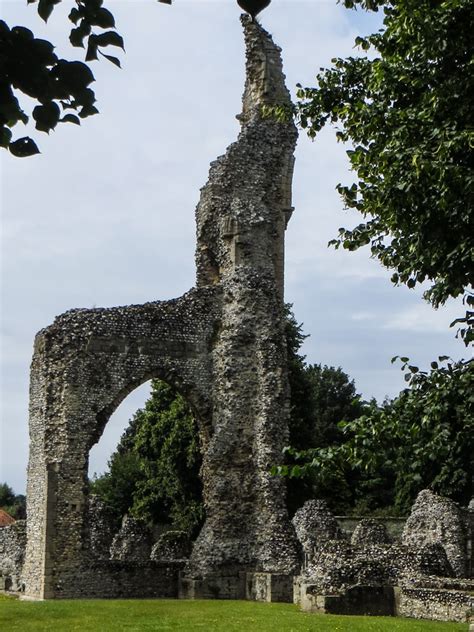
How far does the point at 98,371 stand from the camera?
2497 cm

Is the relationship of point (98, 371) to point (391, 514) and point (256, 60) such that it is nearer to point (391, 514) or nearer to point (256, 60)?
point (256, 60)

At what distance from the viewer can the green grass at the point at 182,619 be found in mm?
15359

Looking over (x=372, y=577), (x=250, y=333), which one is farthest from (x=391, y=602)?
(x=250, y=333)

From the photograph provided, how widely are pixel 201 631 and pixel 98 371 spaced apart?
10789 millimetres

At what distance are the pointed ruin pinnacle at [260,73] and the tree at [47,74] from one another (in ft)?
75.6

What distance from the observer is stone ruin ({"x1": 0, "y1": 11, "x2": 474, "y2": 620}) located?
24.0 meters

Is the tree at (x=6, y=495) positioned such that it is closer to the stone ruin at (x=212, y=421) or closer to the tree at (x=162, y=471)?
the tree at (x=162, y=471)

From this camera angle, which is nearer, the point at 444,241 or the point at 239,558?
the point at 444,241

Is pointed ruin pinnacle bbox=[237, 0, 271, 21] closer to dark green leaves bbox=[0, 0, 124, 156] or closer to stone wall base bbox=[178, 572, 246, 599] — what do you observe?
dark green leaves bbox=[0, 0, 124, 156]

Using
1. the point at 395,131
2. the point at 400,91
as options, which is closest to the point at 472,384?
the point at 395,131

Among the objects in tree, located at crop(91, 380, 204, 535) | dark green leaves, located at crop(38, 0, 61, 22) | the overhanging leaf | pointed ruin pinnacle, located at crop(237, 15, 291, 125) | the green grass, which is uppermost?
pointed ruin pinnacle, located at crop(237, 15, 291, 125)

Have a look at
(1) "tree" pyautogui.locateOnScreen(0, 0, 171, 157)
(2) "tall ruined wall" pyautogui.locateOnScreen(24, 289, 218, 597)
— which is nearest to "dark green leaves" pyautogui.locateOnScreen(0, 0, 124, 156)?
(1) "tree" pyautogui.locateOnScreen(0, 0, 171, 157)

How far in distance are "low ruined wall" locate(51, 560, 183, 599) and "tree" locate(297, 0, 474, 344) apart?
1271 centimetres

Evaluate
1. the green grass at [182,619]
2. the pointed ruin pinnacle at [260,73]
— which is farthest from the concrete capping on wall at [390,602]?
the pointed ruin pinnacle at [260,73]
